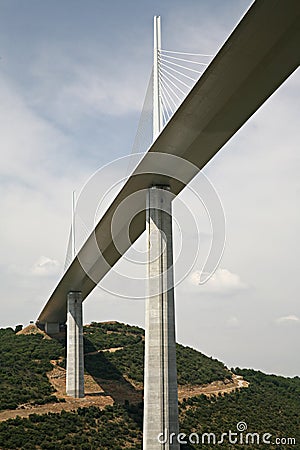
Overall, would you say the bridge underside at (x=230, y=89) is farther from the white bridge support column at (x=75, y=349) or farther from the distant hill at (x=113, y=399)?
the white bridge support column at (x=75, y=349)

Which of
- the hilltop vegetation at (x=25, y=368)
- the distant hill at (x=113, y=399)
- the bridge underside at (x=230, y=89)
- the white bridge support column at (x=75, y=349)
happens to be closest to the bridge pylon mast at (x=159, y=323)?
the bridge underside at (x=230, y=89)

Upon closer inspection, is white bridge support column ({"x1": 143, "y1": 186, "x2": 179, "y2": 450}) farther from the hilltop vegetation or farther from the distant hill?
the hilltop vegetation

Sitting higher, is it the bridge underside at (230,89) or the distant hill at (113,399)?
the bridge underside at (230,89)

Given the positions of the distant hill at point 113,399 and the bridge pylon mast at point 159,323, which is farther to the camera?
the distant hill at point 113,399

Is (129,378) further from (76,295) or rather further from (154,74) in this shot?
(154,74)

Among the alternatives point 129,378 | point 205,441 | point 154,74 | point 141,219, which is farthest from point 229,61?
point 129,378

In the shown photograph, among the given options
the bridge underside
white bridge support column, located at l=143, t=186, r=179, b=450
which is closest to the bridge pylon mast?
white bridge support column, located at l=143, t=186, r=179, b=450

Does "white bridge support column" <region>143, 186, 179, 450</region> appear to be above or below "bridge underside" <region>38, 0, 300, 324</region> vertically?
below
